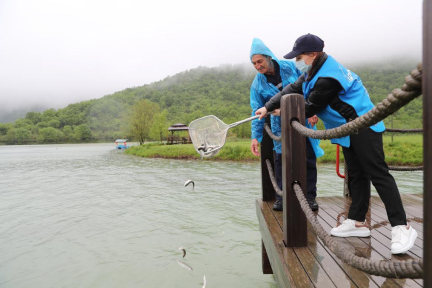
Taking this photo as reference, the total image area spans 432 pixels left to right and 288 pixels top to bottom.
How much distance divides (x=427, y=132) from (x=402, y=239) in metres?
1.73

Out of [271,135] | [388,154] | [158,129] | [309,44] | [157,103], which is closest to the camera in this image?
[309,44]

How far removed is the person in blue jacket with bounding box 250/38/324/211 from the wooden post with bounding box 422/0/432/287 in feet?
8.20

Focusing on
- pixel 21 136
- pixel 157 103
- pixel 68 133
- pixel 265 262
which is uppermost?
pixel 157 103

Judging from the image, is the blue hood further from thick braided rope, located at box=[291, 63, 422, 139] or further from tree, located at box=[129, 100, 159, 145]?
tree, located at box=[129, 100, 159, 145]

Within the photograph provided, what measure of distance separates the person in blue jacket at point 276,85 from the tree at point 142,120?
46.1m

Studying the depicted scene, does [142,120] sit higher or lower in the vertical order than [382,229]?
higher

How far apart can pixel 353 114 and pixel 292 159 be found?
0.55 m

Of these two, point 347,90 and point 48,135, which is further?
point 48,135

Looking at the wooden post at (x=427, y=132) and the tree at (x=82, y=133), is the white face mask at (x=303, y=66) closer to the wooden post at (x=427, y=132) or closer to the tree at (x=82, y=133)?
the wooden post at (x=427, y=132)

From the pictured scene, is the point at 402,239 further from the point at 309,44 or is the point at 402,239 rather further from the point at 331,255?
the point at 309,44

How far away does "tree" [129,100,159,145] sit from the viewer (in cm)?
4831

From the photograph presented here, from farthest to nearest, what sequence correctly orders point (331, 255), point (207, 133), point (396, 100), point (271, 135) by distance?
1. point (207, 133)
2. point (271, 135)
3. point (331, 255)
4. point (396, 100)

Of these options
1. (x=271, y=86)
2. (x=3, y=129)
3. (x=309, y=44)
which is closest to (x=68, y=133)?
(x=3, y=129)

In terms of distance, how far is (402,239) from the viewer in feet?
7.22
